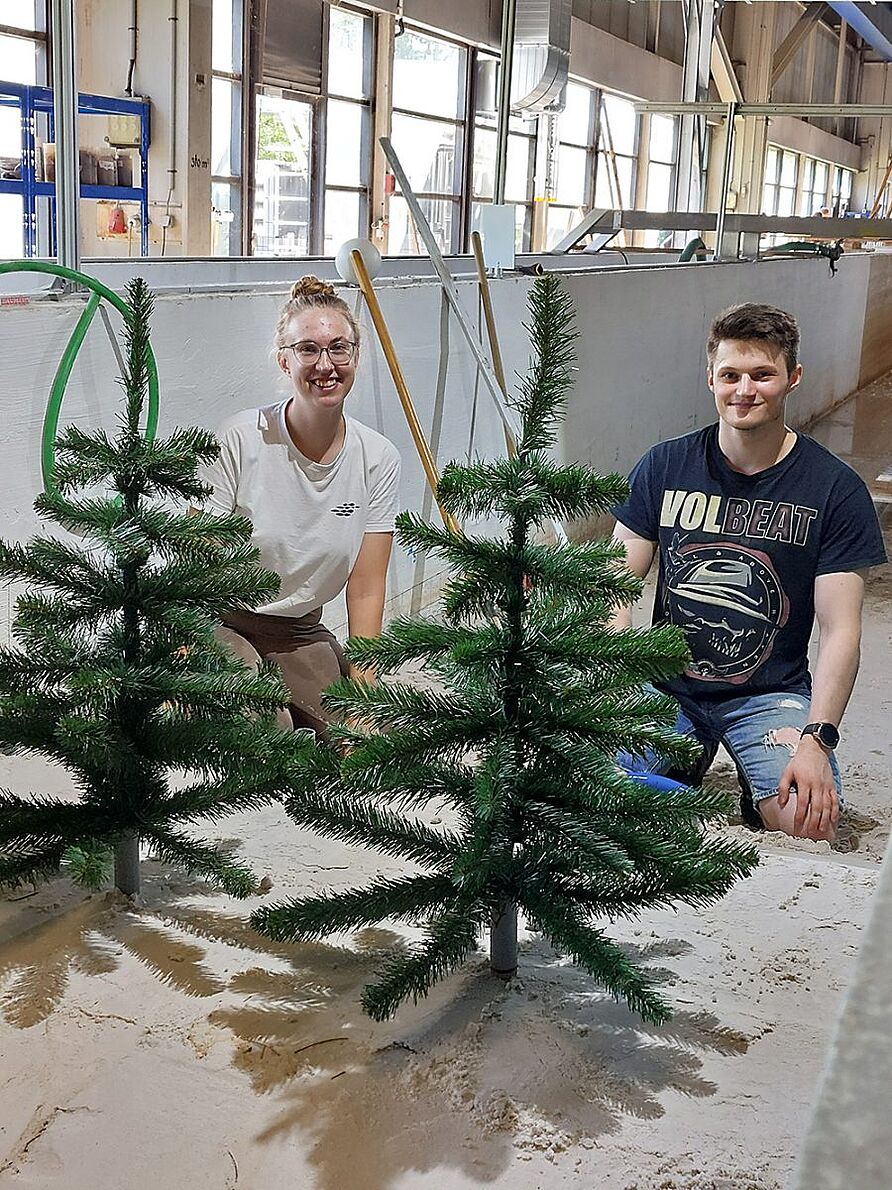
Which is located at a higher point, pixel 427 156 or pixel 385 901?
pixel 427 156

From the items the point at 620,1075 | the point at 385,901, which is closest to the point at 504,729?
Result: the point at 385,901

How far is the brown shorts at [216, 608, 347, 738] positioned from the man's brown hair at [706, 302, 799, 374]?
3.90ft

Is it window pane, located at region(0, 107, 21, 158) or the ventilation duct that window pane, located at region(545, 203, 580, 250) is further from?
window pane, located at region(0, 107, 21, 158)

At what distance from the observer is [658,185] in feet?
59.3

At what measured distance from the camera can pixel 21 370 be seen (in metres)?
2.64

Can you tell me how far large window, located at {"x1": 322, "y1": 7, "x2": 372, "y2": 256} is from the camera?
10969 mm

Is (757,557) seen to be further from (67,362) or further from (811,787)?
(67,362)

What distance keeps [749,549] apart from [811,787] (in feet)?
1.81

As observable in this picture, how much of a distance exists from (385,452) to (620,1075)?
2287 millimetres

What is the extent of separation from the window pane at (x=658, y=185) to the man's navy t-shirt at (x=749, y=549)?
1548cm

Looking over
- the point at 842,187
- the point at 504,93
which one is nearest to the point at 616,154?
the point at 842,187

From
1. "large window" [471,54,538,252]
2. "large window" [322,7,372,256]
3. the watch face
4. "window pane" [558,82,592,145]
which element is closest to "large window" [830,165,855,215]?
"window pane" [558,82,592,145]

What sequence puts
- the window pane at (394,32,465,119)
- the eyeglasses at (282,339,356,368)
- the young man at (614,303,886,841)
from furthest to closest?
the window pane at (394,32,465,119) → the eyeglasses at (282,339,356,368) → the young man at (614,303,886,841)

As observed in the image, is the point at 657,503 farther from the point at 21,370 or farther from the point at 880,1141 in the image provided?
the point at 880,1141
